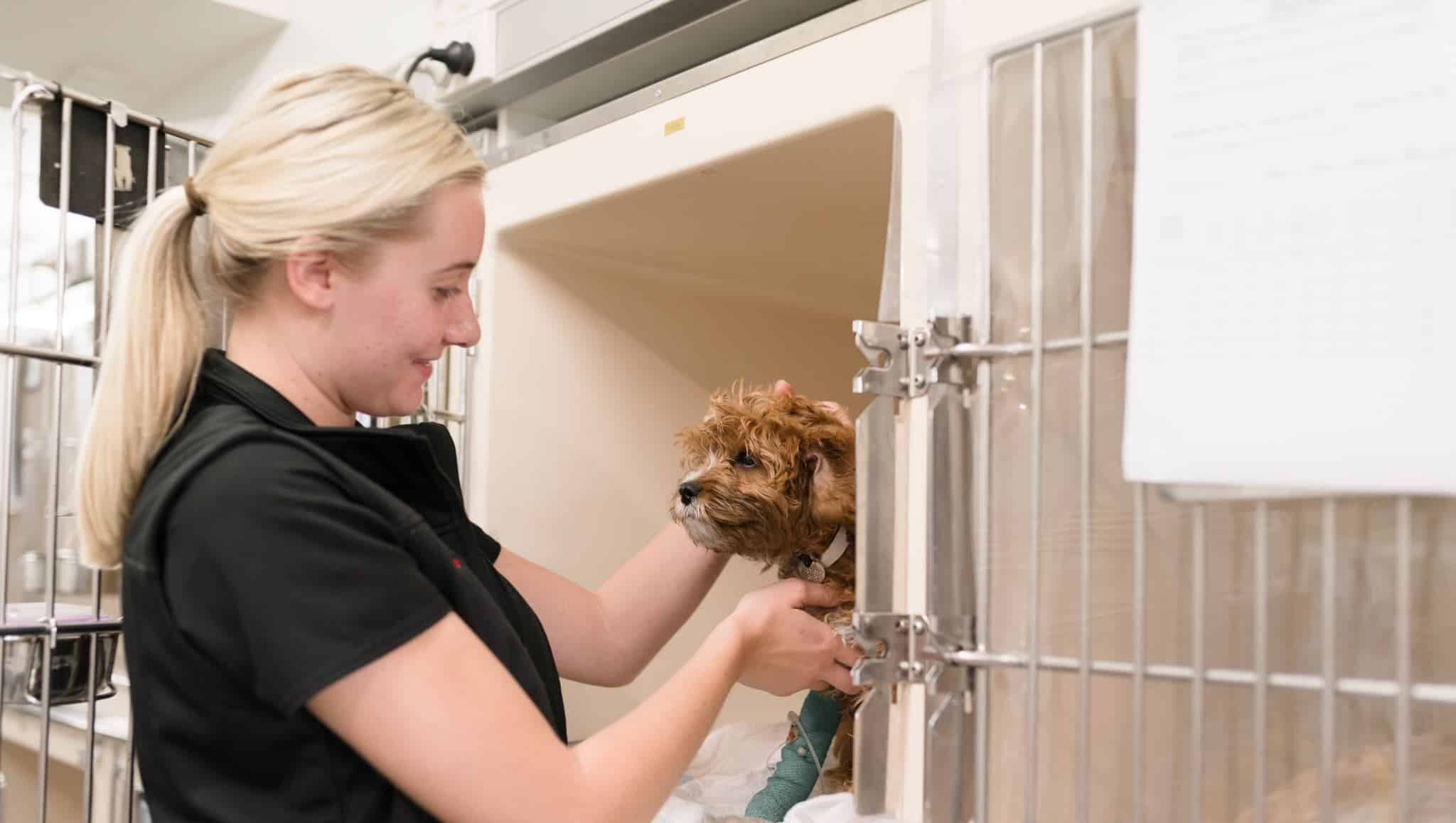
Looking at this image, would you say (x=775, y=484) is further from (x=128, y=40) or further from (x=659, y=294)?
(x=128, y=40)

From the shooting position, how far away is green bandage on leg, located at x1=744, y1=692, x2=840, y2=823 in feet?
3.48

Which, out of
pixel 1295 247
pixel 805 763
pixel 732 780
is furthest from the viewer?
pixel 732 780

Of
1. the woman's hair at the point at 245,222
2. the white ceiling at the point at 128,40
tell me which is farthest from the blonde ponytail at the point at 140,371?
the white ceiling at the point at 128,40

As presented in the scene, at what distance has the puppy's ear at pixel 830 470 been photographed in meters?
1.11

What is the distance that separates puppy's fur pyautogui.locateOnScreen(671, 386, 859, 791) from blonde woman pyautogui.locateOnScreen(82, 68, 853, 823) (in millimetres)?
192

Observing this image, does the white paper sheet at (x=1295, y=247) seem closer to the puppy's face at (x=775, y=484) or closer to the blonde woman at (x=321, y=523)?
the blonde woman at (x=321, y=523)

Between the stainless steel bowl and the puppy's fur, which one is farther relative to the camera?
the puppy's fur

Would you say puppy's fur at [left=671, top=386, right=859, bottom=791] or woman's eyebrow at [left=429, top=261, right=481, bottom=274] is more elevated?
woman's eyebrow at [left=429, top=261, right=481, bottom=274]

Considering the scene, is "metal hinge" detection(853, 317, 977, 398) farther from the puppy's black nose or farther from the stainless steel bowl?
the stainless steel bowl

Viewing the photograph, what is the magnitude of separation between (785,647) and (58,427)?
0.64m

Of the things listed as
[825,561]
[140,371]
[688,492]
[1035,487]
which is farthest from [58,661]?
[1035,487]

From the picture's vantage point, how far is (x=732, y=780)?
1.25 m

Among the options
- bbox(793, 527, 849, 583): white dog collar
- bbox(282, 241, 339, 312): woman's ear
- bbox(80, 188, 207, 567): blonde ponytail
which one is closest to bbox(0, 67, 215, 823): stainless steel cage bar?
bbox(80, 188, 207, 567): blonde ponytail

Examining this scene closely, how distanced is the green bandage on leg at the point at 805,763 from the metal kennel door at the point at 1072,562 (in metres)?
0.32
